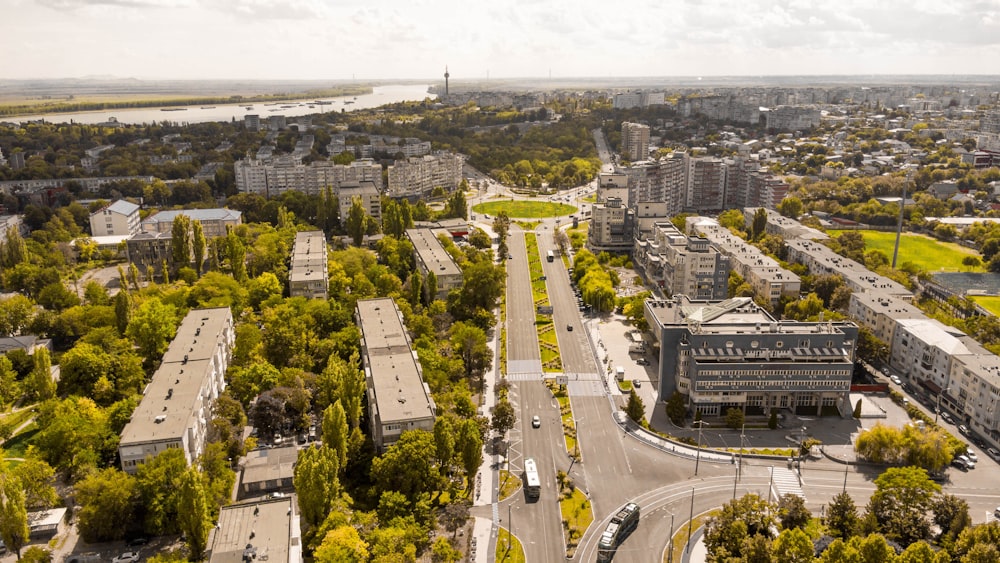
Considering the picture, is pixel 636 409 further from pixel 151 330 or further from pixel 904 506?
pixel 151 330

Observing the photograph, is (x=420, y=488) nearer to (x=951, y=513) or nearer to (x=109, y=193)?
(x=951, y=513)

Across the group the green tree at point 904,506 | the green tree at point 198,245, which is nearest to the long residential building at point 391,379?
the green tree at point 904,506

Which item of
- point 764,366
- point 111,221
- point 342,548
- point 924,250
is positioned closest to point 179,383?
point 342,548

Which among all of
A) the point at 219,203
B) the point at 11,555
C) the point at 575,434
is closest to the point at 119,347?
the point at 11,555

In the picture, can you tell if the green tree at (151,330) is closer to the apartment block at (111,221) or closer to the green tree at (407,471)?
the green tree at (407,471)

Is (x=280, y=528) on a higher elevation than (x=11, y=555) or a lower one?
higher
